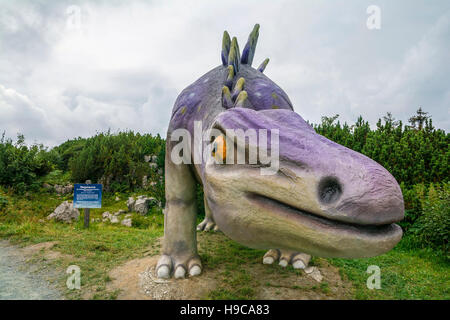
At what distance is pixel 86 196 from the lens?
6.91 meters

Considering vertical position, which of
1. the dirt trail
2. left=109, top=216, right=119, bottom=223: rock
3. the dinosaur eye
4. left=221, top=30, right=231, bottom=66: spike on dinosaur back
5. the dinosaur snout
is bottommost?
left=109, top=216, right=119, bottom=223: rock

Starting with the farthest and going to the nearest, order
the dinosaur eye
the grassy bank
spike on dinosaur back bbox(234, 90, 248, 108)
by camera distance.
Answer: the grassy bank, spike on dinosaur back bbox(234, 90, 248, 108), the dinosaur eye

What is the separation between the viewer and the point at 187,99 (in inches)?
125

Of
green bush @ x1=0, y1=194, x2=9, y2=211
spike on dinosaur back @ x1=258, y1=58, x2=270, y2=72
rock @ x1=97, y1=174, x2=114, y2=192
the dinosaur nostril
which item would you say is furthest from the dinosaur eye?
rock @ x1=97, y1=174, x2=114, y2=192

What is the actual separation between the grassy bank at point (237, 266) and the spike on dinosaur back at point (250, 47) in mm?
2661

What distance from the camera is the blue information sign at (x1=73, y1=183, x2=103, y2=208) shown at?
6.86m

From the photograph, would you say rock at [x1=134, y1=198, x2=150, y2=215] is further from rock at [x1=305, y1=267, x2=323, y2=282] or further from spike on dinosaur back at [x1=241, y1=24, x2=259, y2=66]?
spike on dinosaur back at [x1=241, y1=24, x2=259, y2=66]

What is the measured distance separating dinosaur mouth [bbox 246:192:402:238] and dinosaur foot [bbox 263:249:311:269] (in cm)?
227

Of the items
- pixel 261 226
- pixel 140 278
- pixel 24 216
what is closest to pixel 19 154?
pixel 24 216

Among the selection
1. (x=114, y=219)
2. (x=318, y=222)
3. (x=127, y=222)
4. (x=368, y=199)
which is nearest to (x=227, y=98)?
(x=318, y=222)

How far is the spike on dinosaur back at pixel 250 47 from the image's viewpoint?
3.62 meters

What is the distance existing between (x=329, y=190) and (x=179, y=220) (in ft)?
7.52

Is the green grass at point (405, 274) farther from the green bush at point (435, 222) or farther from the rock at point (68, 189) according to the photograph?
the rock at point (68, 189)

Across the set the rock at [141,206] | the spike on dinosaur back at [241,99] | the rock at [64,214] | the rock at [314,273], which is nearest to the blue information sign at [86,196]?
the rock at [64,214]
